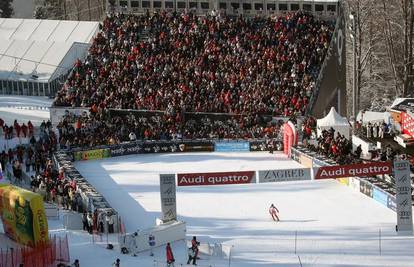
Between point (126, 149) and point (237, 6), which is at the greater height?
point (237, 6)

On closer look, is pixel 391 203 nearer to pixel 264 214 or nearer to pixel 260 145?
pixel 264 214

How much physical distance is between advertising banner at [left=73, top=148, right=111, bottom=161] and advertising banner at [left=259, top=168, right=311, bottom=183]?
1415 centimetres

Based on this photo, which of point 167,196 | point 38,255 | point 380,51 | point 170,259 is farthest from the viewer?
point 380,51

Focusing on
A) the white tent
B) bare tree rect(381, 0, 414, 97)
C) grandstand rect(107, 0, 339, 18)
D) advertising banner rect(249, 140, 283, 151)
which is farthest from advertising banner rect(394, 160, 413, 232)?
bare tree rect(381, 0, 414, 97)

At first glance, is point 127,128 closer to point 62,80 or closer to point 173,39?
point 173,39

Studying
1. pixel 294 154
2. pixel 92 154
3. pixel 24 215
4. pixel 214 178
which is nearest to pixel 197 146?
pixel 92 154

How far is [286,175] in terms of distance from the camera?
32312 millimetres

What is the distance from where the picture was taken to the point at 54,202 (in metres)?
34.6

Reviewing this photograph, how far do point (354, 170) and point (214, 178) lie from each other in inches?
202

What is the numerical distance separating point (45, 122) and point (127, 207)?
1371 centimetres

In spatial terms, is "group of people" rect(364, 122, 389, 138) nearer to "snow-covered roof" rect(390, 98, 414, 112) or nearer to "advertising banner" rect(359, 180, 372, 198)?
"snow-covered roof" rect(390, 98, 414, 112)

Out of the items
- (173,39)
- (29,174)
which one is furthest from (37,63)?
(29,174)

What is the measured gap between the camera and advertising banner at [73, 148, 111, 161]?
1722 inches

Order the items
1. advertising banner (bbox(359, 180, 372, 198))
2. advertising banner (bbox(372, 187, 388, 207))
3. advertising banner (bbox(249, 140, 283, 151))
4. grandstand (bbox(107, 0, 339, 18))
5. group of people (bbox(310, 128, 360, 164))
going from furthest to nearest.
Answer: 1. grandstand (bbox(107, 0, 339, 18))
2. advertising banner (bbox(249, 140, 283, 151))
3. group of people (bbox(310, 128, 360, 164))
4. advertising banner (bbox(359, 180, 372, 198))
5. advertising banner (bbox(372, 187, 388, 207))
